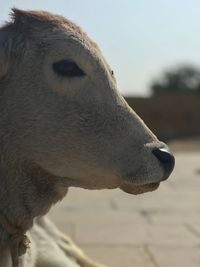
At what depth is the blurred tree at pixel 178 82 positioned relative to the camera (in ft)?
157

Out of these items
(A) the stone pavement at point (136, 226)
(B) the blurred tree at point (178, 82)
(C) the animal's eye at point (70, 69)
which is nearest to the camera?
(C) the animal's eye at point (70, 69)

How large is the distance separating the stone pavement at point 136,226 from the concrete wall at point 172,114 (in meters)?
21.7

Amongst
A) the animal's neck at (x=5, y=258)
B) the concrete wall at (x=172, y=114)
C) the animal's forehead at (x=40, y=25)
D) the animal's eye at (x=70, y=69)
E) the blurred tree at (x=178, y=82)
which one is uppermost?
the animal's forehead at (x=40, y=25)

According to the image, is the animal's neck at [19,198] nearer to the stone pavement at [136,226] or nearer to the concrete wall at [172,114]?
the stone pavement at [136,226]

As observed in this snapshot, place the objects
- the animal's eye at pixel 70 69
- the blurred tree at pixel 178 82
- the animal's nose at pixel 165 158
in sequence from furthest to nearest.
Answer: the blurred tree at pixel 178 82
the animal's eye at pixel 70 69
the animal's nose at pixel 165 158

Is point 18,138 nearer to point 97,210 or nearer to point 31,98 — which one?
point 31,98

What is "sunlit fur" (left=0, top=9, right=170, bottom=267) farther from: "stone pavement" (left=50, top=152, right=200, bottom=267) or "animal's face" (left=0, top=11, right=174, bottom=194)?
"stone pavement" (left=50, top=152, right=200, bottom=267)

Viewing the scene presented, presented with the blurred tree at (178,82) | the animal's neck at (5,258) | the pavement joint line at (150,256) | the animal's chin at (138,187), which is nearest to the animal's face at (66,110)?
the animal's chin at (138,187)

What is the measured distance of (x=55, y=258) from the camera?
3230 millimetres

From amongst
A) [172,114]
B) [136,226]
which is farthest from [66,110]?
[172,114]

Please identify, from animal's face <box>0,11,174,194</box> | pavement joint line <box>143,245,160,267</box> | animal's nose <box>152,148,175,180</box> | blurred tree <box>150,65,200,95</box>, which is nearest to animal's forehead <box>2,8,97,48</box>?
animal's face <box>0,11,174,194</box>

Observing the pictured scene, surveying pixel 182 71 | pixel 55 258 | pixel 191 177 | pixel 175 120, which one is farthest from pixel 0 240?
pixel 182 71

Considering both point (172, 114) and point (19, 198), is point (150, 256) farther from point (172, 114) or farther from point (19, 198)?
point (172, 114)

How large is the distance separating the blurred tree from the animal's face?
44.8 metres
